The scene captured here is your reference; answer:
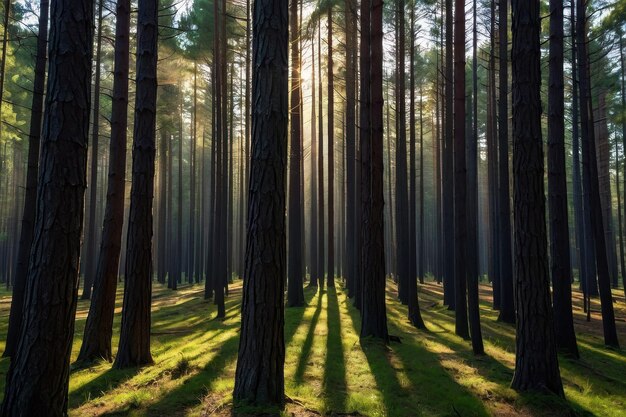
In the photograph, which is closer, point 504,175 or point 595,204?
point 595,204

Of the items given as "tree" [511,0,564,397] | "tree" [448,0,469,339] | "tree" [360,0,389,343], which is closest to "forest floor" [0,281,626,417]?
"tree" [511,0,564,397]

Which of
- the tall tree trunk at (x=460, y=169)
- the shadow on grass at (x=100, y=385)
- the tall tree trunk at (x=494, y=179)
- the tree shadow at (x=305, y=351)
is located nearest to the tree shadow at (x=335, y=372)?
the tree shadow at (x=305, y=351)

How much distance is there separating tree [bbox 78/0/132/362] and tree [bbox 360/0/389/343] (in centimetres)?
468

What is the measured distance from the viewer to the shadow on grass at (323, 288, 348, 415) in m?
5.17

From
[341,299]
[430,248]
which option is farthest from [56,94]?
[430,248]

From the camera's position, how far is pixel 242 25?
17.7 m

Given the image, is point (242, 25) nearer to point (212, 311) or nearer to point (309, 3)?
point (309, 3)

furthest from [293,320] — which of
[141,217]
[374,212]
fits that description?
[141,217]

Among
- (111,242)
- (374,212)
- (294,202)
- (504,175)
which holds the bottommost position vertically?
(111,242)

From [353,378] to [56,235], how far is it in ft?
14.5

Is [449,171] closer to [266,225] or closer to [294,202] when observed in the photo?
[294,202]

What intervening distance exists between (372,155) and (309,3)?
37.6 ft

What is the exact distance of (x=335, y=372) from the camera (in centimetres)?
661

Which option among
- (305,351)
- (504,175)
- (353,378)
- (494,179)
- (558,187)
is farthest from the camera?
(494,179)
